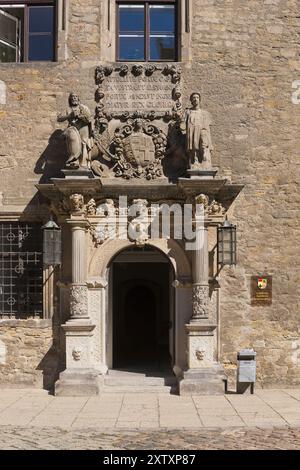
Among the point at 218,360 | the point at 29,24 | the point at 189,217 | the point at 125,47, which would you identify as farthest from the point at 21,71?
the point at 218,360

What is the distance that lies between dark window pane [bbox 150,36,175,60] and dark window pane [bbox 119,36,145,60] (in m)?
0.19

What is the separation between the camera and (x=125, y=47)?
11.7 m

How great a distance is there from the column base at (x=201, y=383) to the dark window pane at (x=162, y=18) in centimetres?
586

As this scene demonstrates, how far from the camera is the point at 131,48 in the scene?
11695 millimetres

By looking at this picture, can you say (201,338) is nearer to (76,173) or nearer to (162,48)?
(76,173)

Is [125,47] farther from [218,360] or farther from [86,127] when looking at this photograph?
[218,360]

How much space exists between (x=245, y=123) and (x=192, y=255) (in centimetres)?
242

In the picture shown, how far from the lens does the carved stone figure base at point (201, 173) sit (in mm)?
10609

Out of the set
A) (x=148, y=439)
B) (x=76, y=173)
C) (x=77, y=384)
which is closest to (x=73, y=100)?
(x=76, y=173)

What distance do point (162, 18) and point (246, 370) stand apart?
619 cm

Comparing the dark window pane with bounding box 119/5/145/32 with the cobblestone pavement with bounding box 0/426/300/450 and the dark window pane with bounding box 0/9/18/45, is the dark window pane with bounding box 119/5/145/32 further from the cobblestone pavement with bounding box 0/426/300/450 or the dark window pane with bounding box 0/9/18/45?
the cobblestone pavement with bounding box 0/426/300/450

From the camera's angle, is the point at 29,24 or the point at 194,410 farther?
the point at 29,24

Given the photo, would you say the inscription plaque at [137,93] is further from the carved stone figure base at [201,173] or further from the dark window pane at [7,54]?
the dark window pane at [7,54]

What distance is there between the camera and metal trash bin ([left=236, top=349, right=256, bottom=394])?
10.5m
